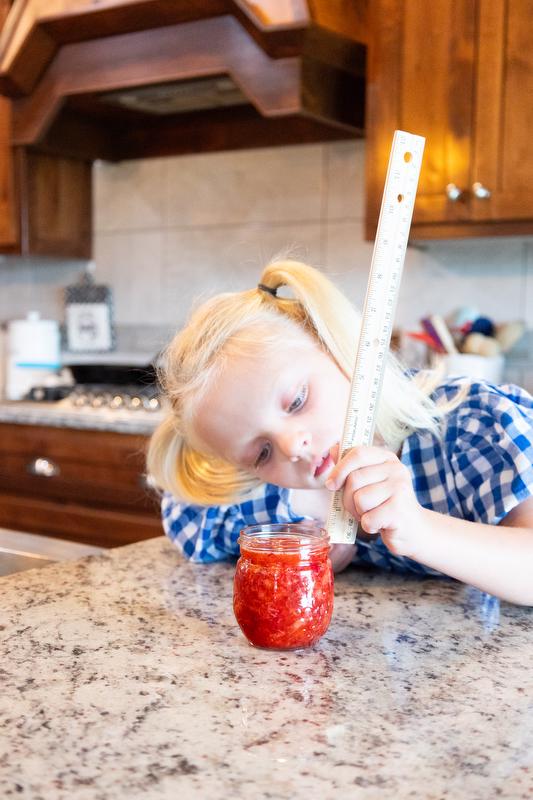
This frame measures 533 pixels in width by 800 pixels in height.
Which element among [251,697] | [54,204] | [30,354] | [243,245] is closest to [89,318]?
[30,354]

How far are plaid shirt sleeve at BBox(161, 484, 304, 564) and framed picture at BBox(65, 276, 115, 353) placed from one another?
6.93 ft

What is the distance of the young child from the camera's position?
97 centimetres

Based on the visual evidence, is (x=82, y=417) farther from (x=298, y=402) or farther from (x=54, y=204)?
(x=298, y=402)

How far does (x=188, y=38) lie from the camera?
2.49 meters

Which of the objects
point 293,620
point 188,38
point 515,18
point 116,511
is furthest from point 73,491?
point 293,620

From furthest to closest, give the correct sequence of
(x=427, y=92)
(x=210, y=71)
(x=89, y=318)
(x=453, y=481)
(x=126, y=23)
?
1. (x=89, y=318)
2. (x=126, y=23)
3. (x=210, y=71)
4. (x=427, y=92)
5. (x=453, y=481)

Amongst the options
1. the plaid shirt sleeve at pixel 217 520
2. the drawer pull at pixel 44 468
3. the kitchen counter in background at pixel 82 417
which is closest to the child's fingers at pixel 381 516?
the plaid shirt sleeve at pixel 217 520

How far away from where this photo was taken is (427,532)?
82cm

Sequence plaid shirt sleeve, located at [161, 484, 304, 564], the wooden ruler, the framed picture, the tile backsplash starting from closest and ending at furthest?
1. the wooden ruler
2. plaid shirt sleeve, located at [161, 484, 304, 564]
3. the tile backsplash
4. the framed picture

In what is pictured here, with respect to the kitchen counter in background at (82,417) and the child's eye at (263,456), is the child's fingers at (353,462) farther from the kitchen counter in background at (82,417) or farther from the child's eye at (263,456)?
the kitchen counter in background at (82,417)

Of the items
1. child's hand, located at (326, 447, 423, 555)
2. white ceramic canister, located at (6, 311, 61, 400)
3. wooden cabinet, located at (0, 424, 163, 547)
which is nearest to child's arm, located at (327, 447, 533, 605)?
child's hand, located at (326, 447, 423, 555)

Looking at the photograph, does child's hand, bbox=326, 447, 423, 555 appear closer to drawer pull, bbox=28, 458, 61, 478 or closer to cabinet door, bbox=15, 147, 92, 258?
drawer pull, bbox=28, 458, 61, 478

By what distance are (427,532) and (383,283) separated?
0.23m

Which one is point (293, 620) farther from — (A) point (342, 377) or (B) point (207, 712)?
(A) point (342, 377)
